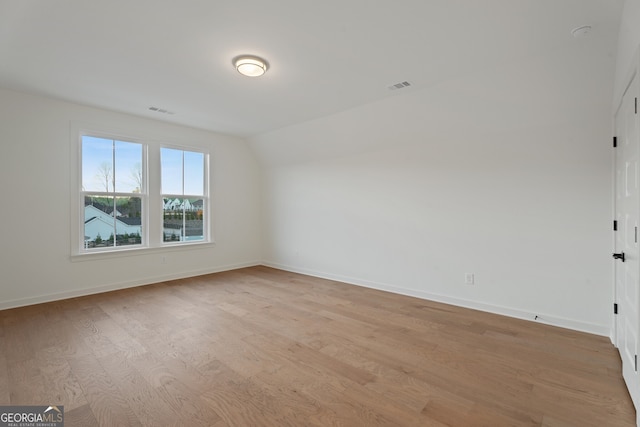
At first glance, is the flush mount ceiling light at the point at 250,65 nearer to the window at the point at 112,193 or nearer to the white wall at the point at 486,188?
the white wall at the point at 486,188

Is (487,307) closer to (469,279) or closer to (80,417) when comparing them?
(469,279)

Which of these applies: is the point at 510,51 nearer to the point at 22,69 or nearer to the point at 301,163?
the point at 301,163

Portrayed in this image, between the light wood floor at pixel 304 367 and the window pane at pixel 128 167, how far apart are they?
1834 mm

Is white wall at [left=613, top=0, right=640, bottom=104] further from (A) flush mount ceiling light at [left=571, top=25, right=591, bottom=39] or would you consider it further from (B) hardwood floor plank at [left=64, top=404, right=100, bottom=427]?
(B) hardwood floor plank at [left=64, top=404, right=100, bottom=427]

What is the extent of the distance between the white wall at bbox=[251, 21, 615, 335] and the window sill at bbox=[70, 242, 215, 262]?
2.35 meters

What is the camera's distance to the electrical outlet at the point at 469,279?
3785mm

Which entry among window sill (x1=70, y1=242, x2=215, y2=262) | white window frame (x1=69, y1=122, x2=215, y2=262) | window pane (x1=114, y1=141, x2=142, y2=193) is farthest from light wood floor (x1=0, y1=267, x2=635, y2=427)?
window pane (x1=114, y1=141, x2=142, y2=193)

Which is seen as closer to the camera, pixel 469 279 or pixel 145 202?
pixel 469 279

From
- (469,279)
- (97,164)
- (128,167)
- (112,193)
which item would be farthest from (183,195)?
(469,279)

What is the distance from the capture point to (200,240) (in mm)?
5684

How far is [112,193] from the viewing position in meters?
4.59

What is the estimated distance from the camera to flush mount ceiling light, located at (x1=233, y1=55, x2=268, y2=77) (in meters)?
2.86

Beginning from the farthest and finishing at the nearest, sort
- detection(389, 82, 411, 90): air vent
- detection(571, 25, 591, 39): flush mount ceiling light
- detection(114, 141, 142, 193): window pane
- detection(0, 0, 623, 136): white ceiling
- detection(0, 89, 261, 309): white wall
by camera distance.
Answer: detection(114, 141, 142, 193): window pane → detection(0, 89, 261, 309): white wall → detection(389, 82, 411, 90): air vent → detection(571, 25, 591, 39): flush mount ceiling light → detection(0, 0, 623, 136): white ceiling

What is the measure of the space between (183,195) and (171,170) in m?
0.47
